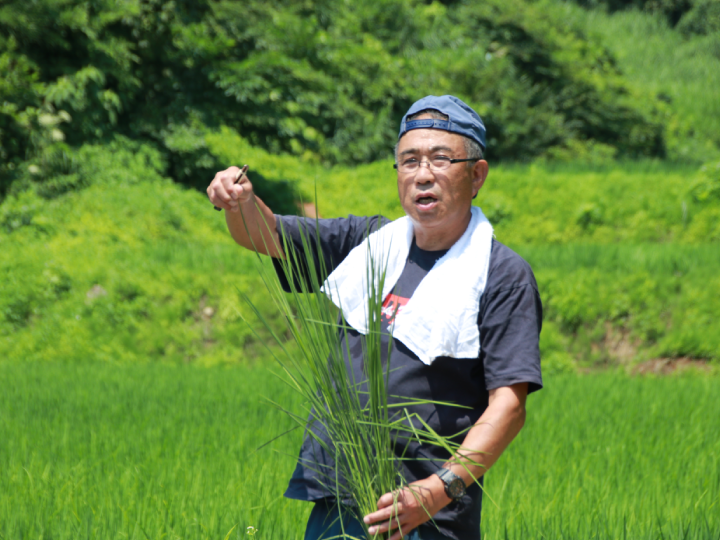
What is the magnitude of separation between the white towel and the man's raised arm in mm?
215

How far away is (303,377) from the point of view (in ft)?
5.20

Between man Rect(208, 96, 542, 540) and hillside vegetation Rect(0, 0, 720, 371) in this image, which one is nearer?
man Rect(208, 96, 542, 540)

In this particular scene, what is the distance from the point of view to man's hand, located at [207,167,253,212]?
1.64 metres

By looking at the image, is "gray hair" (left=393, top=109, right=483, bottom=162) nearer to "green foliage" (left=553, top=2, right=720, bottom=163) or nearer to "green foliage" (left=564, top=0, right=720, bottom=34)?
"green foliage" (left=553, top=2, right=720, bottom=163)

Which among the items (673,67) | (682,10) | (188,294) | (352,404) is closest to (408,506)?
(352,404)

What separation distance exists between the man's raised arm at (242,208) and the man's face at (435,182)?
0.35 metres

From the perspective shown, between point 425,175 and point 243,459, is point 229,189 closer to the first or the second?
point 425,175

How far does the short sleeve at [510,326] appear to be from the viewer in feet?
5.00

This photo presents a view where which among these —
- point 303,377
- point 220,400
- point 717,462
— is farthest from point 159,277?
point 303,377

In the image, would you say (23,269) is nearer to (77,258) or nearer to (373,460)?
(77,258)

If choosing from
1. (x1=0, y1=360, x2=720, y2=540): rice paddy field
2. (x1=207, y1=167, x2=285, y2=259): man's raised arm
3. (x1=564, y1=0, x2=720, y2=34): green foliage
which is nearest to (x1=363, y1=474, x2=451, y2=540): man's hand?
(x1=0, y1=360, x2=720, y2=540): rice paddy field

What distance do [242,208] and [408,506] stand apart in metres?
0.83

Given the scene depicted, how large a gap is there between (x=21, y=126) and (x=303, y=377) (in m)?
8.78

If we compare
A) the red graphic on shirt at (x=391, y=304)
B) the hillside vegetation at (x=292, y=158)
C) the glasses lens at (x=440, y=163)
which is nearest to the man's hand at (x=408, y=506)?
the red graphic on shirt at (x=391, y=304)
